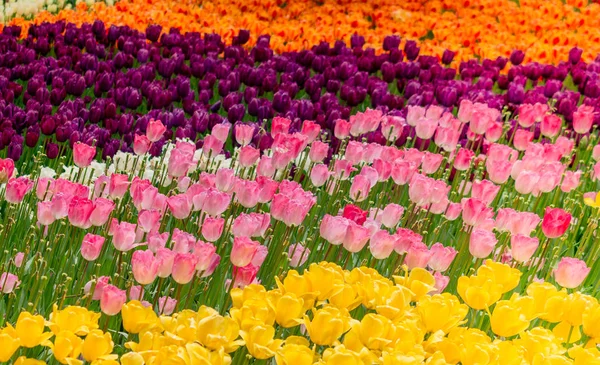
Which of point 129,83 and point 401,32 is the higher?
point 401,32

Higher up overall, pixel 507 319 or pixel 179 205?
pixel 507 319

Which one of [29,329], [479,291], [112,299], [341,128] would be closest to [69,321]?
[29,329]

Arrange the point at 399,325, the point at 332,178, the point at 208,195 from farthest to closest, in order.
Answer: the point at 332,178, the point at 208,195, the point at 399,325

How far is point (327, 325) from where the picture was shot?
221cm

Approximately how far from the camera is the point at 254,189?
3.30 metres

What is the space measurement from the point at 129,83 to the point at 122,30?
61.9 inches

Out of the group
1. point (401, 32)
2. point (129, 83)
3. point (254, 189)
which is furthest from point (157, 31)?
point (254, 189)

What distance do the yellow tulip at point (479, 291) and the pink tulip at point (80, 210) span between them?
4.02ft

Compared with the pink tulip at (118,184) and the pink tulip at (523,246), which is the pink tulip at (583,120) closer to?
the pink tulip at (523,246)

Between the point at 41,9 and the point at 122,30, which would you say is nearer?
the point at 122,30

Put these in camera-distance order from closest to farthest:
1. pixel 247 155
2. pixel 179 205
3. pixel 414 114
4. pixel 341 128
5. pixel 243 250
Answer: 1. pixel 243 250
2. pixel 179 205
3. pixel 247 155
4. pixel 341 128
5. pixel 414 114

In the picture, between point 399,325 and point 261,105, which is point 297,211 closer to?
point 399,325

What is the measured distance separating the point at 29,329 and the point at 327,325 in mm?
710

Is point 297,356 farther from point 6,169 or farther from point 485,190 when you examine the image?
point 485,190
